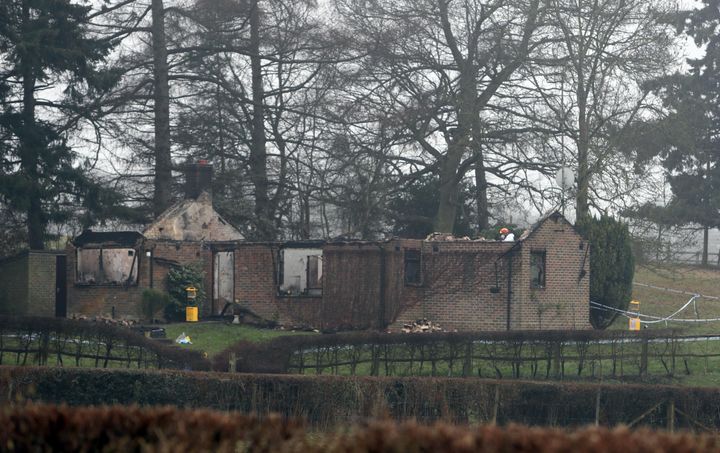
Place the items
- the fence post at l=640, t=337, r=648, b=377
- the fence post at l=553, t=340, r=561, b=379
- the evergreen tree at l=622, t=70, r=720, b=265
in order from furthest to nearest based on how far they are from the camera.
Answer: the evergreen tree at l=622, t=70, r=720, b=265, the fence post at l=640, t=337, r=648, b=377, the fence post at l=553, t=340, r=561, b=379

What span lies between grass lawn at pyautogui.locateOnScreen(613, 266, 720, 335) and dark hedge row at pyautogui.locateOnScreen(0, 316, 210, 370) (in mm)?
15020

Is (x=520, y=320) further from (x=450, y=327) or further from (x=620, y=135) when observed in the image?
(x=620, y=135)

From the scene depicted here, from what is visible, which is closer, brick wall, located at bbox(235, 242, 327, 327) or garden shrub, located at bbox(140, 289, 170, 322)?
garden shrub, located at bbox(140, 289, 170, 322)

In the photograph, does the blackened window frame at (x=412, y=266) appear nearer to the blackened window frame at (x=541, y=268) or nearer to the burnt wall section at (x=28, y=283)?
the blackened window frame at (x=541, y=268)

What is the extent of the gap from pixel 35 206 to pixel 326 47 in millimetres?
13378

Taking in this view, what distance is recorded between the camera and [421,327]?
92.4ft

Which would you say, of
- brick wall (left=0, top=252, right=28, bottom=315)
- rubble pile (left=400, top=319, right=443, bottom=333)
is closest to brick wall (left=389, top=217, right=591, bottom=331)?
rubble pile (left=400, top=319, right=443, bottom=333)

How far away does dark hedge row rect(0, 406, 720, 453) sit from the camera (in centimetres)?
575

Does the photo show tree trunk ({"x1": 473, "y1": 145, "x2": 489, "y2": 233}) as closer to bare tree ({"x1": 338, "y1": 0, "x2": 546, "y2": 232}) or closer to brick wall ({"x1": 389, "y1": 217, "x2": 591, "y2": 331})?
bare tree ({"x1": 338, "y1": 0, "x2": 546, "y2": 232})

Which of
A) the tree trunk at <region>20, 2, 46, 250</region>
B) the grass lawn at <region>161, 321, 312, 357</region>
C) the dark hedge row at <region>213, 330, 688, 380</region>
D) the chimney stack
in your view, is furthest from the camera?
the chimney stack

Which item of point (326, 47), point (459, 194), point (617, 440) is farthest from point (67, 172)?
point (617, 440)

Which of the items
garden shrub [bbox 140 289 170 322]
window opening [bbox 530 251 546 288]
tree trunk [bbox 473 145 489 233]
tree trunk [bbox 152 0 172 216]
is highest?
tree trunk [bbox 152 0 172 216]

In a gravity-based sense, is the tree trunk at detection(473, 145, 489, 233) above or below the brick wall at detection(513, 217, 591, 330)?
above

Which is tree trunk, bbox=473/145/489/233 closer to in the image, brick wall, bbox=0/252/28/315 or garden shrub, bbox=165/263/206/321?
garden shrub, bbox=165/263/206/321
